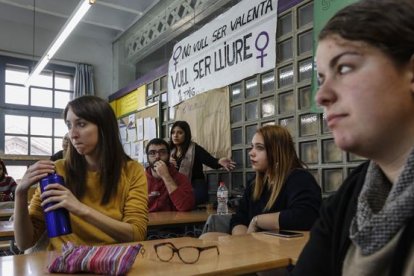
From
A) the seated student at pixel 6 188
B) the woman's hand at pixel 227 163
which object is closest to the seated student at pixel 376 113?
the woman's hand at pixel 227 163

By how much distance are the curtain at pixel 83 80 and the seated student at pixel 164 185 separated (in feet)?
14.2

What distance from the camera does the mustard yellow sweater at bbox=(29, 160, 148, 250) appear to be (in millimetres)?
1481

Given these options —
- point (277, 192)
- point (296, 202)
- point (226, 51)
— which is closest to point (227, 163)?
Answer: point (226, 51)

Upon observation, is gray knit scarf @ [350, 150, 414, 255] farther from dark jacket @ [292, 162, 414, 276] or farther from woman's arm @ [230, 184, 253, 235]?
woman's arm @ [230, 184, 253, 235]

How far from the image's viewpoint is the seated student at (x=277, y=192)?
6.43 ft

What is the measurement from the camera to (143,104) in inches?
223

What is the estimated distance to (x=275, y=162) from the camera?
2.23m

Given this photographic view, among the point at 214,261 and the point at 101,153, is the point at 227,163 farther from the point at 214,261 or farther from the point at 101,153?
the point at 214,261

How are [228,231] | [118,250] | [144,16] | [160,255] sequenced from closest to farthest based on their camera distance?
[118,250] → [160,255] → [228,231] → [144,16]

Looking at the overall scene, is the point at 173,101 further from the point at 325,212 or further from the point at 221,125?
the point at 325,212

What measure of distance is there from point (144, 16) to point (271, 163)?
4908 mm

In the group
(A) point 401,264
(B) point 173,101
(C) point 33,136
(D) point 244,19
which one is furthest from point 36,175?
(C) point 33,136

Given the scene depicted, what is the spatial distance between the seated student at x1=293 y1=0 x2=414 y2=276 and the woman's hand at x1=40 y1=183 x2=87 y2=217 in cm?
93

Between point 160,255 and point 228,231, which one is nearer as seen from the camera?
point 160,255
